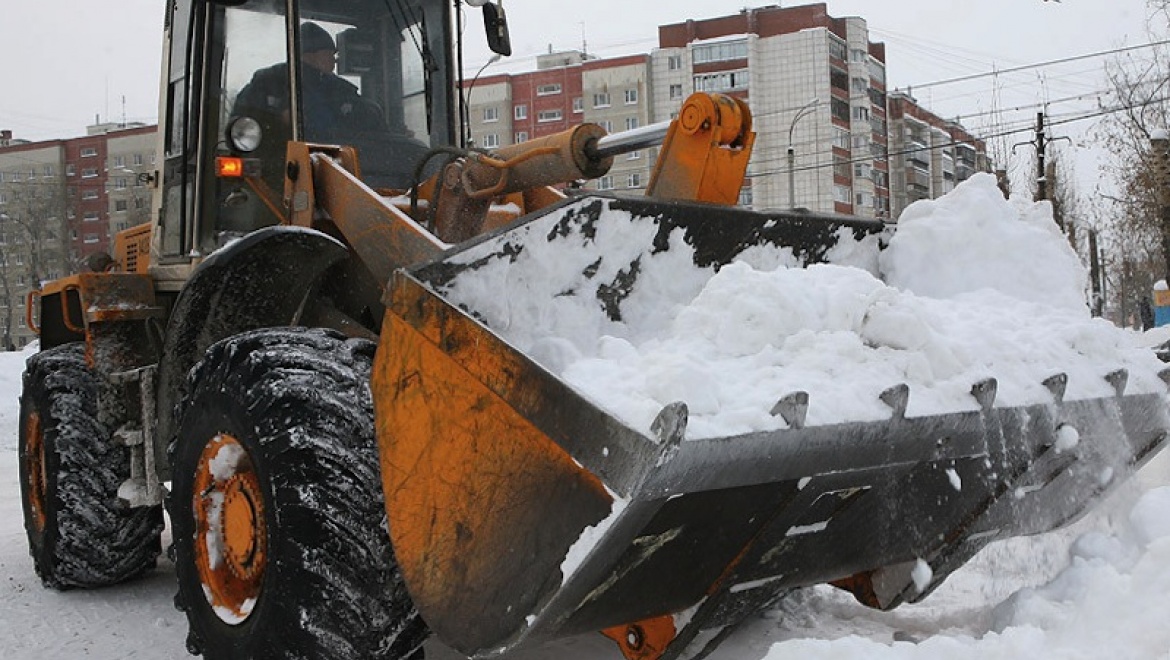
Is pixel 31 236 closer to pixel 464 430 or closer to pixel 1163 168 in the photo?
pixel 1163 168

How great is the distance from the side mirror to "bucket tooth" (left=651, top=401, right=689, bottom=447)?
344cm

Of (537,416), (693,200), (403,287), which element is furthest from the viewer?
(693,200)

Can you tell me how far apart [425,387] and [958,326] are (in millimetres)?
1659

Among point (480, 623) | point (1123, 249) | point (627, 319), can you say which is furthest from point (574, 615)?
point (1123, 249)

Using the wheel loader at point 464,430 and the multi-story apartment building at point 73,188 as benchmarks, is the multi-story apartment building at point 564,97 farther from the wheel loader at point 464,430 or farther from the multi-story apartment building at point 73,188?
the wheel loader at point 464,430

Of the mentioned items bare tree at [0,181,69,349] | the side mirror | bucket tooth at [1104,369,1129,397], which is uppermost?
bare tree at [0,181,69,349]

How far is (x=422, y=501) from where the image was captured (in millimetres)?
3090

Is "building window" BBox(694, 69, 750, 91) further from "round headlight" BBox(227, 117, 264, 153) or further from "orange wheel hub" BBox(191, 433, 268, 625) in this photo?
"orange wheel hub" BBox(191, 433, 268, 625)

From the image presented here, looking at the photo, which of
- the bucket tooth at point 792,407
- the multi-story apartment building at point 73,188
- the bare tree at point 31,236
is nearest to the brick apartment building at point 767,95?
the multi-story apartment building at point 73,188

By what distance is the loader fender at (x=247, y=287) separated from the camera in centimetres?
408

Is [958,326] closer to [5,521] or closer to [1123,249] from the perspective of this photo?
[5,521]

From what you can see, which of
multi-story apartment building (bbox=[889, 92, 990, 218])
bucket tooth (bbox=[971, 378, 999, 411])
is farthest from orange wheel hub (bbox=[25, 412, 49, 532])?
multi-story apartment building (bbox=[889, 92, 990, 218])

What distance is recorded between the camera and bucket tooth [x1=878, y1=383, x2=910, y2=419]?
3.00 meters

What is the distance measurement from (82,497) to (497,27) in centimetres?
300
